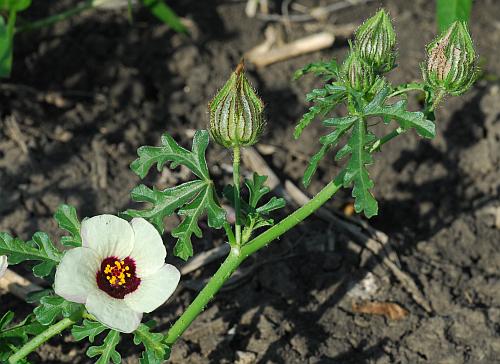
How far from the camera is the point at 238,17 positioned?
208 inches

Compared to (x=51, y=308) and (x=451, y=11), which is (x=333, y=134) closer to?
(x=51, y=308)

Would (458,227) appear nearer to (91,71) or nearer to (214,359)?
(214,359)

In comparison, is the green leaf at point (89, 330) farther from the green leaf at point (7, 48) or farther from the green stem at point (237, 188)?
the green leaf at point (7, 48)

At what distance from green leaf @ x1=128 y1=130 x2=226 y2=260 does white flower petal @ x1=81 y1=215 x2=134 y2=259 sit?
7 centimetres

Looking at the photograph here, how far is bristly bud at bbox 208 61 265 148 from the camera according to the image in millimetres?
2924

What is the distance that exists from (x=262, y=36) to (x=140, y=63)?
790 mm

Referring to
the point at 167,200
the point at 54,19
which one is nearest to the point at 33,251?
the point at 167,200

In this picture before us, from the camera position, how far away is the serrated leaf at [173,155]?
2.98m

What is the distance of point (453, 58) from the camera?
304 centimetres

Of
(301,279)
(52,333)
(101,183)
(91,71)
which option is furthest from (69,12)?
(52,333)

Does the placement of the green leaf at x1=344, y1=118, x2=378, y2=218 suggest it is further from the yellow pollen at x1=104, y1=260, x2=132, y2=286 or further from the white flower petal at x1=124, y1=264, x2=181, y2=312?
the yellow pollen at x1=104, y1=260, x2=132, y2=286

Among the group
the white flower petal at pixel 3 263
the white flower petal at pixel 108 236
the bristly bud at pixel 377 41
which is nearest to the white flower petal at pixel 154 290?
the white flower petal at pixel 108 236

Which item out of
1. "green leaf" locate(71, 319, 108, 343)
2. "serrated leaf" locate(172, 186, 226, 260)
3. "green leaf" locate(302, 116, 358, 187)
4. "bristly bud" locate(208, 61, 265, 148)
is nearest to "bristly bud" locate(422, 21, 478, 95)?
"green leaf" locate(302, 116, 358, 187)

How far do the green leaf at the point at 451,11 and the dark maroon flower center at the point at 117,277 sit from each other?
2035mm
